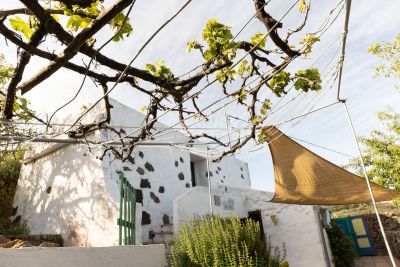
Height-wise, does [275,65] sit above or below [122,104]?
below

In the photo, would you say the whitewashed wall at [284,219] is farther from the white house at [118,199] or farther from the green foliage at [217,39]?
the green foliage at [217,39]

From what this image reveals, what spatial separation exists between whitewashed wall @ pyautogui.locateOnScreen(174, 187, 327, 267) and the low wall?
2.90 meters

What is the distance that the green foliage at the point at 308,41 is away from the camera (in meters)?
2.96

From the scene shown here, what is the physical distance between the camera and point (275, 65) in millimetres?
3693

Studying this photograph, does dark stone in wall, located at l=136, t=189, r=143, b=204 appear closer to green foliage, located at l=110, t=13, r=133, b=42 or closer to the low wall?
the low wall

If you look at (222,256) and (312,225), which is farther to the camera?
(312,225)

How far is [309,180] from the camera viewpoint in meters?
7.12

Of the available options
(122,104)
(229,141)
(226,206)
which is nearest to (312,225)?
(226,206)

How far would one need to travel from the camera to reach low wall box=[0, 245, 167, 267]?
3.13 meters

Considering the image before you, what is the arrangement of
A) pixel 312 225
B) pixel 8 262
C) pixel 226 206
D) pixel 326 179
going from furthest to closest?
pixel 226 206 → pixel 312 225 → pixel 326 179 → pixel 8 262

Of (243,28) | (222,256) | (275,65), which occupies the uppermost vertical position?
(275,65)

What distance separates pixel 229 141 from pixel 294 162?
244 cm

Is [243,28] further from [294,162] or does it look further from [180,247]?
[294,162]

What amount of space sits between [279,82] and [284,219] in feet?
23.9
